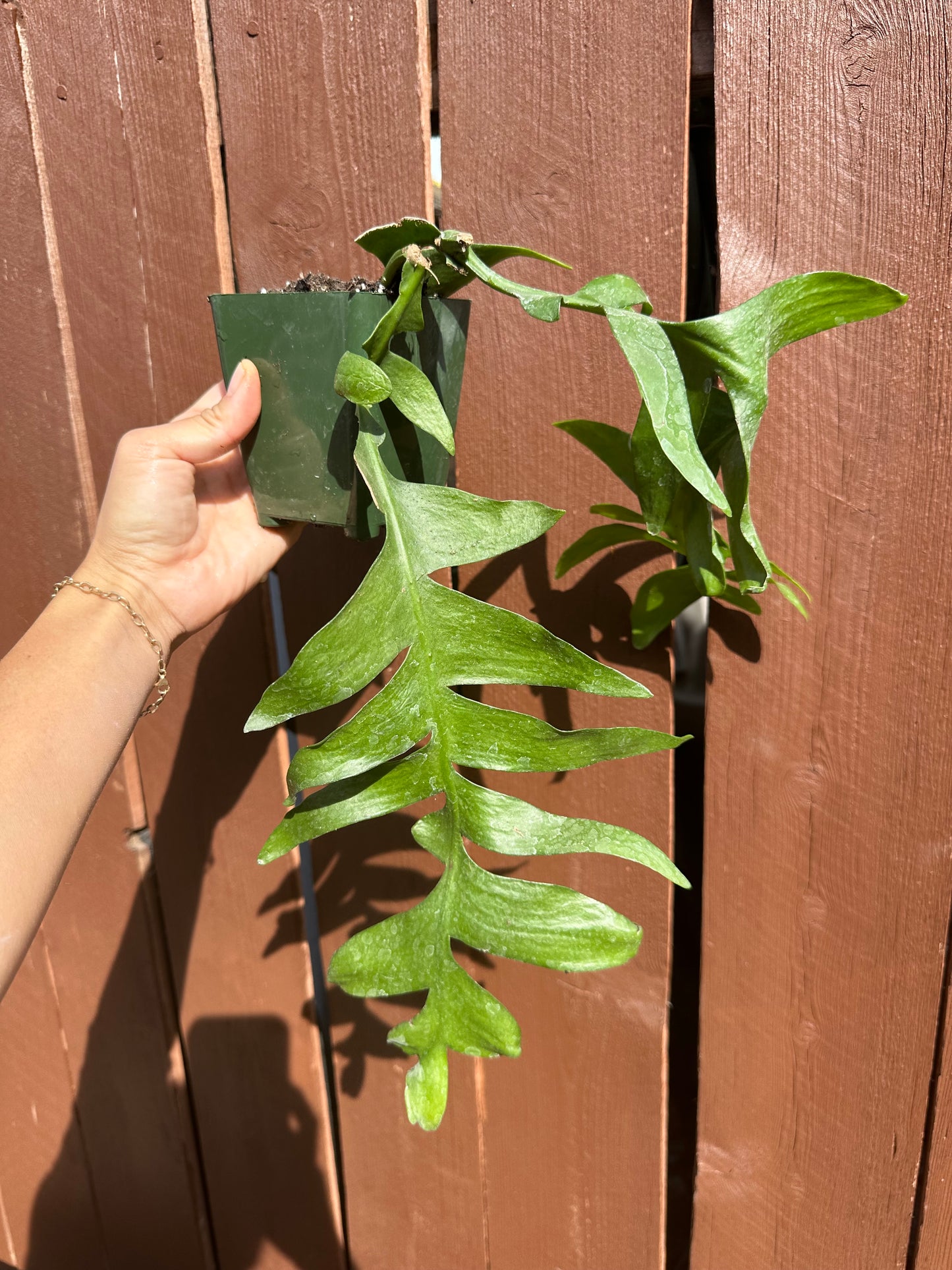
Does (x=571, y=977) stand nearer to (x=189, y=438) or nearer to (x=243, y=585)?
(x=243, y=585)

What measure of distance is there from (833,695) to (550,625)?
313mm

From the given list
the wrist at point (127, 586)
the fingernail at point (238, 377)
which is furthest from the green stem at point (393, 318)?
the wrist at point (127, 586)

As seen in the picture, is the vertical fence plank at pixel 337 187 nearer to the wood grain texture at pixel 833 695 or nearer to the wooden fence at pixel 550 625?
the wooden fence at pixel 550 625

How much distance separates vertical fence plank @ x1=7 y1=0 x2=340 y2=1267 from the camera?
0.99 m

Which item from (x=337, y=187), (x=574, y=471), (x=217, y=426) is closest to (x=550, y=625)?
(x=574, y=471)

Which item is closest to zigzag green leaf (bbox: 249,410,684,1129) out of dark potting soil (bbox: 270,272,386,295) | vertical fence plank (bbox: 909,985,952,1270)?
dark potting soil (bbox: 270,272,386,295)

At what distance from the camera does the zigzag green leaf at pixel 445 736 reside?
0.63 meters

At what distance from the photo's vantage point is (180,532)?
0.88 meters

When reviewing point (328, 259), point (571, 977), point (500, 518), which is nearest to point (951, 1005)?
point (571, 977)

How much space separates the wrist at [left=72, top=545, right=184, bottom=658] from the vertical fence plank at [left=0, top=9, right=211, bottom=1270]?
28cm

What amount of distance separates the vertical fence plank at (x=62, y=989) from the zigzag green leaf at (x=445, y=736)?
0.66 meters

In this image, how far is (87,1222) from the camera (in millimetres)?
1440

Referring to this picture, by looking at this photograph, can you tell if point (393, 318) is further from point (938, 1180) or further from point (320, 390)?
point (938, 1180)

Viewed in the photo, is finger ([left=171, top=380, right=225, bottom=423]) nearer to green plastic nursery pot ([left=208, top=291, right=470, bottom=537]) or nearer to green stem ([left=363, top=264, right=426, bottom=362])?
green plastic nursery pot ([left=208, top=291, right=470, bottom=537])
